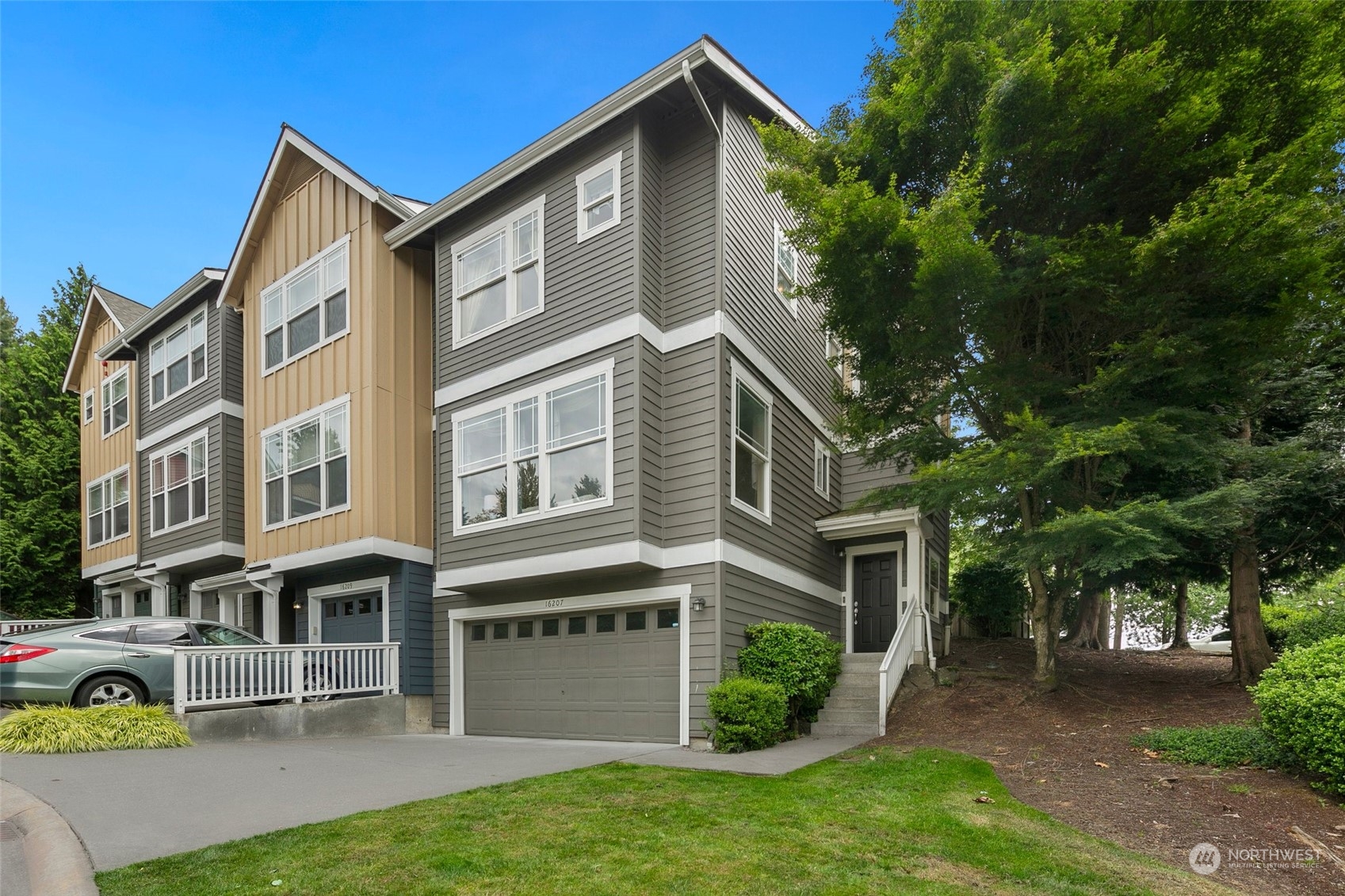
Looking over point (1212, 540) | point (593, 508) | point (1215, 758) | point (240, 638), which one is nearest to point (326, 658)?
point (240, 638)

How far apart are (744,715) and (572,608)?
3086mm

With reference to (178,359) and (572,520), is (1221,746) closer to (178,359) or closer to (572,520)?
(572,520)

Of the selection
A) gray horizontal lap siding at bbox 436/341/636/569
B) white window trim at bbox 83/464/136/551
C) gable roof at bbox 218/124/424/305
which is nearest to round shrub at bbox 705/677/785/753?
gray horizontal lap siding at bbox 436/341/636/569

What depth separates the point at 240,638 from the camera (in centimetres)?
1248

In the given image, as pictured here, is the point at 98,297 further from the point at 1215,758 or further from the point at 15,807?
the point at 1215,758

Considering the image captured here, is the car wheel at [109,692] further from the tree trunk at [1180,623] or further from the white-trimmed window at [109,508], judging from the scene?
the tree trunk at [1180,623]

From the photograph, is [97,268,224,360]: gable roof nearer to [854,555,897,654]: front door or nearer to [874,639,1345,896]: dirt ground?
[854,555,897,654]: front door

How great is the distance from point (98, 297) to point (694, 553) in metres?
20.2

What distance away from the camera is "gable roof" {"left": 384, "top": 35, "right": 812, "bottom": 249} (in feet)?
36.1

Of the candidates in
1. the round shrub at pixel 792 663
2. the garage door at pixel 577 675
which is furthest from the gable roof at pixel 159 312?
the round shrub at pixel 792 663

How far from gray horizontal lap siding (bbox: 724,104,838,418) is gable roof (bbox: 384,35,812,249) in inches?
20.0

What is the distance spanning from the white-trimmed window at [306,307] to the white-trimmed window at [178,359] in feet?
11.0

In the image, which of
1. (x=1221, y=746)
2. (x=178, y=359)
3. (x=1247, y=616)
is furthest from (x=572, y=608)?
(x=178, y=359)

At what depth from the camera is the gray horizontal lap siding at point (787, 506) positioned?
1120cm
